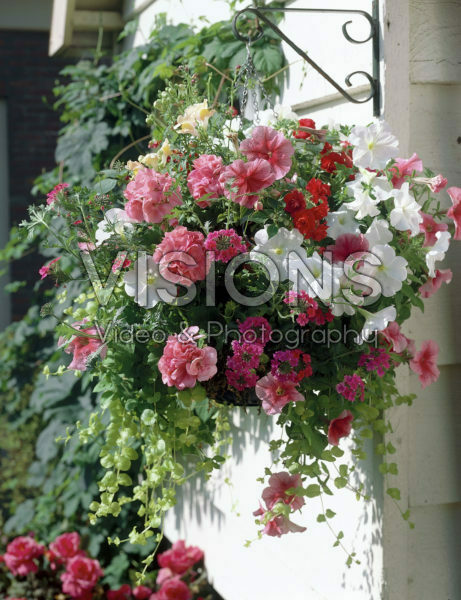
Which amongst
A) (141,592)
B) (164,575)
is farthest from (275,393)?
(141,592)

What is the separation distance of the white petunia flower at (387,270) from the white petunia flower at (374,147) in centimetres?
16

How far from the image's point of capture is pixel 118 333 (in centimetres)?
149

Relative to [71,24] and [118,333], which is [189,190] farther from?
[71,24]

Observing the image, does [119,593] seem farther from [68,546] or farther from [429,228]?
[429,228]

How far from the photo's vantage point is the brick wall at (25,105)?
217 inches

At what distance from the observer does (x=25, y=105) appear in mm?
5531

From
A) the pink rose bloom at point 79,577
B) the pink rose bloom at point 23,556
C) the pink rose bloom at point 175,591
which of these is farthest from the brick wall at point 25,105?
the pink rose bloom at point 175,591

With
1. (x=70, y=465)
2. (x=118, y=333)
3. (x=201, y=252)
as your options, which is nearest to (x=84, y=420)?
(x=70, y=465)

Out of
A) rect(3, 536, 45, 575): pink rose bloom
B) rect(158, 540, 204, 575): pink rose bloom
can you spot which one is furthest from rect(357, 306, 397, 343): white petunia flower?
rect(3, 536, 45, 575): pink rose bloom

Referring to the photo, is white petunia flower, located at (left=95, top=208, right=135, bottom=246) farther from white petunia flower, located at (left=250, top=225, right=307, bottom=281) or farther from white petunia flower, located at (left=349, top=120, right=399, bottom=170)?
white petunia flower, located at (left=349, top=120, right=399, bottom=170)

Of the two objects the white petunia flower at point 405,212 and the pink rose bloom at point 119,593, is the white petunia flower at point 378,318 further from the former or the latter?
the pink rose bloom at point 119,593

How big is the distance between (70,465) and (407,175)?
7.93ft

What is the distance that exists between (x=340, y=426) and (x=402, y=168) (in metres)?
0.50

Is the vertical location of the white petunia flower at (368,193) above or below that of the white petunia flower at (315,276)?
above
